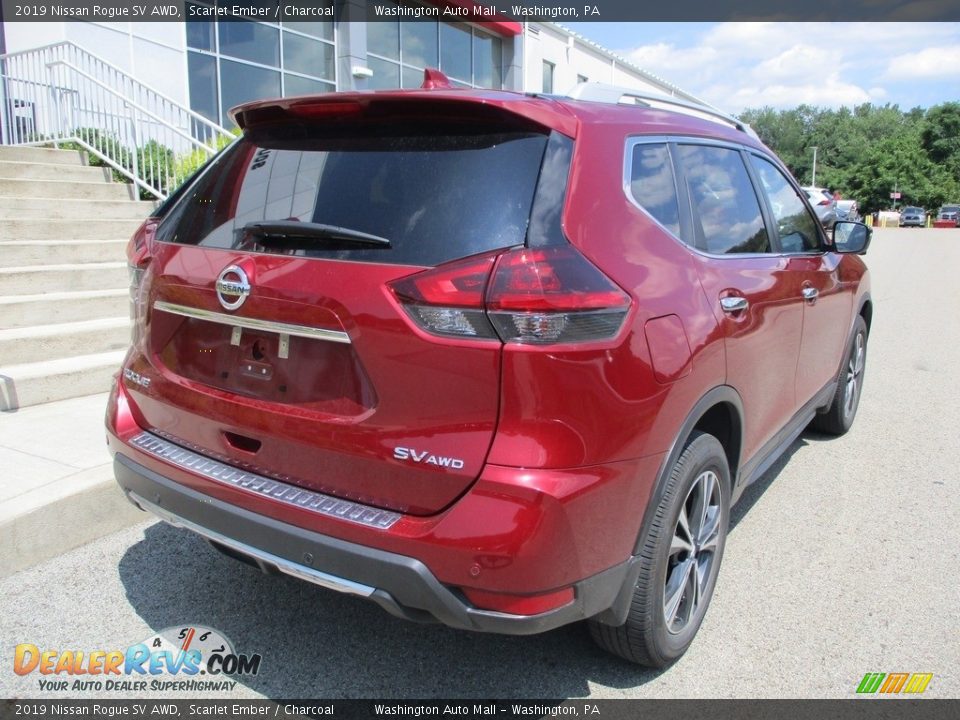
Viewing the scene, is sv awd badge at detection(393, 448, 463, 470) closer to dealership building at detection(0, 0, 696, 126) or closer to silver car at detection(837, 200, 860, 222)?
dealership building at detection(0, 0, 696, 126)

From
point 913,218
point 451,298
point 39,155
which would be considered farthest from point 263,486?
point 913,218

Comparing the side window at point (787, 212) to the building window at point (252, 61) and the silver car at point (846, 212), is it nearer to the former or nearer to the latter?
the building window at point (252, 61)

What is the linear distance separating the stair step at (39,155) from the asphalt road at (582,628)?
6.35m

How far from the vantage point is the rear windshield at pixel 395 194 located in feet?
7.03

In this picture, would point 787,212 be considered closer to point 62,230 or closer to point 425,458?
point 425,458

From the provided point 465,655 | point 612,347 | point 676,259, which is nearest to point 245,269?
point 612,347

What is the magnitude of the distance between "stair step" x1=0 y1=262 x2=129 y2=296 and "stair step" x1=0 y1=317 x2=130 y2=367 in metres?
0.48

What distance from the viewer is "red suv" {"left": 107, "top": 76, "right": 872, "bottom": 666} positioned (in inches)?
80.6

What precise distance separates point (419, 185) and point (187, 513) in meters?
1.27

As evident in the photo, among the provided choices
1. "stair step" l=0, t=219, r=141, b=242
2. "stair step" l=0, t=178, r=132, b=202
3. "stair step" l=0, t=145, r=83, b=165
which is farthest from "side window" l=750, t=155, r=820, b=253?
"stair step" l=0, t=145, r=83, b=165

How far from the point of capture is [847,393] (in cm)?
528

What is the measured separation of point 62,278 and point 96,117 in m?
3.41

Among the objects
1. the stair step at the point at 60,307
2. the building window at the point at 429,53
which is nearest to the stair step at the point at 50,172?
the stair step at the point at 60,307

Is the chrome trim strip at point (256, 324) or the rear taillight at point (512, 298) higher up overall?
the rear taillight at point (512, 298)
